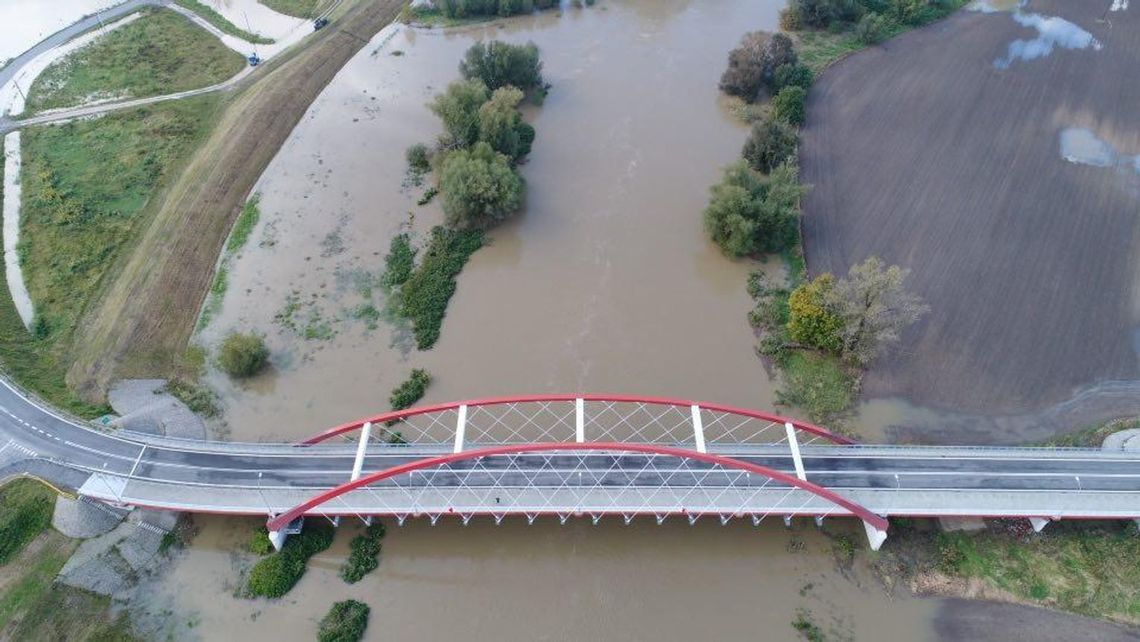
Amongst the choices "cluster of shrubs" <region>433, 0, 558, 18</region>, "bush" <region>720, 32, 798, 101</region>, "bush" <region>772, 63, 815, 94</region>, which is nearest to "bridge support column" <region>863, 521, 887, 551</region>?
"bush" <region>720, 32, 798, 101</region>

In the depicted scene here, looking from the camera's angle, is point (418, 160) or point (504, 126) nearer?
point (504, 126)

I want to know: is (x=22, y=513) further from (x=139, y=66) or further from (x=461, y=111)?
(x=139, y=66)

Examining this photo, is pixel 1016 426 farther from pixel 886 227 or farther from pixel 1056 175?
pixel 1056 175

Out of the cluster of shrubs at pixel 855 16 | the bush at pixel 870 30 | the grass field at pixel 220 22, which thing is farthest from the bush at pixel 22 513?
the bush at pixel 870 30

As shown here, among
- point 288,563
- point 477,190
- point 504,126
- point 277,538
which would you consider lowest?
point 288,563

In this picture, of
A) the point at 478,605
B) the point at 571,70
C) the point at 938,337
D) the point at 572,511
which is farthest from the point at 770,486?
the point at 571,70

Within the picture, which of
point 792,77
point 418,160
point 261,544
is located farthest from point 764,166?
point 261,544
